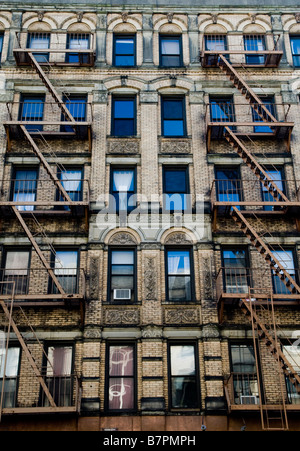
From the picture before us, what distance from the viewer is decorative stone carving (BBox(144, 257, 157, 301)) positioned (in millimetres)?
18125

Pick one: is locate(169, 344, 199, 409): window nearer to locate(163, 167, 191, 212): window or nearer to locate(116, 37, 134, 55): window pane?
locate(163, 167, 191, 212): window

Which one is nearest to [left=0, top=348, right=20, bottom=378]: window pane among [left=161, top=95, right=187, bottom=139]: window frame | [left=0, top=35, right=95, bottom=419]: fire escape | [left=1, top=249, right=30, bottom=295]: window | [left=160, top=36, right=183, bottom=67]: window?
[left=0, top=35, right=95, bottom=419]: fire escape

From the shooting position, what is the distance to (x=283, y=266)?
1900 cm

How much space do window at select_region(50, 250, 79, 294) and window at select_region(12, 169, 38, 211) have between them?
2.15 metres

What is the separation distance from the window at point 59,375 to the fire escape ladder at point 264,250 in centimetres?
666

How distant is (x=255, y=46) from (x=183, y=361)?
13.3 metres

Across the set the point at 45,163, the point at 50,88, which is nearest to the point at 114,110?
the point at 50,88

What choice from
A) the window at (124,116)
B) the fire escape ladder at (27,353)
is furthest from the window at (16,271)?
the window at (124,116)

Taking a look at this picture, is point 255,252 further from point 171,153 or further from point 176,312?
point 171,153

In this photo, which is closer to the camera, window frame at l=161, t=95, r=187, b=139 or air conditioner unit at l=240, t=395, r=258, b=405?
air conditioner unit at l=240, t=395, r=258, b=405

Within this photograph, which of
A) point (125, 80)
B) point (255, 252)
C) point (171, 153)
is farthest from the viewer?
point (125, 80)
